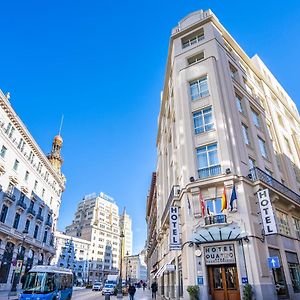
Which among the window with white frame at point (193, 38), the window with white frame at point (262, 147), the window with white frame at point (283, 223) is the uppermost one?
the window with white frame at point (193, 38)

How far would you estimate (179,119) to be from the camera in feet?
71.9

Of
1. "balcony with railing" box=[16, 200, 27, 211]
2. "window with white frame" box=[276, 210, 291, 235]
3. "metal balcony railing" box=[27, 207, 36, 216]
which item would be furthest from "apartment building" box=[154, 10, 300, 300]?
"metal balcony railing" box=[27, 207, 36, 216]

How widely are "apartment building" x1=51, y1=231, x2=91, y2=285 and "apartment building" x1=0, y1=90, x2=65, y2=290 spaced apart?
51293mm

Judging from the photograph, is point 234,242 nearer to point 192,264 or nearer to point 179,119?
point 192,264

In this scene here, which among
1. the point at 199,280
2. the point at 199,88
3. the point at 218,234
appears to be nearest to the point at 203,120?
the point at 199,88

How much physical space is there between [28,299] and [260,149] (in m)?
20.5

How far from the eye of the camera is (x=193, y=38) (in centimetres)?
2662

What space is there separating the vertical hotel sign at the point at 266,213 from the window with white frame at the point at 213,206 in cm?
251

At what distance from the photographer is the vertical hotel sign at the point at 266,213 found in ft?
49.1

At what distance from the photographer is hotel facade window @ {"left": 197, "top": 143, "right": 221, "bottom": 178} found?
696 inches

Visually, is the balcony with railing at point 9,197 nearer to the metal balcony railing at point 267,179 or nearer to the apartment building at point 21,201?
the apartment building at point 21,201

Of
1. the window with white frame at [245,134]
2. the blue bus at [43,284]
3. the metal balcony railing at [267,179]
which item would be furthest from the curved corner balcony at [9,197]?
the metal balcony railing at [267,179]

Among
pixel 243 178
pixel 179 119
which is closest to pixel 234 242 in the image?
pixel 243 178

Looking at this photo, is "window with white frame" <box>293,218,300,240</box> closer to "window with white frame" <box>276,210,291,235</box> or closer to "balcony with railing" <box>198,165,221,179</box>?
"window with white frame" <box>276,210,291,235</box>
